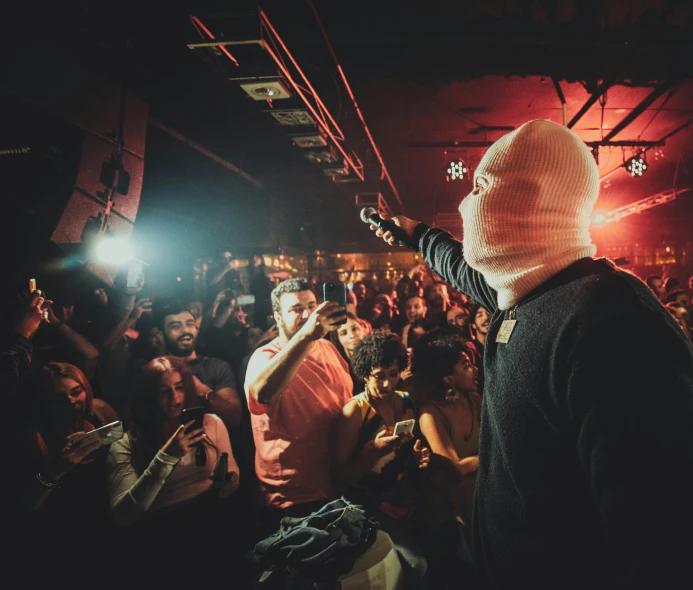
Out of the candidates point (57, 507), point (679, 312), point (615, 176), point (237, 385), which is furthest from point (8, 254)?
point (615, 176)

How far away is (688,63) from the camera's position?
17.7 ft

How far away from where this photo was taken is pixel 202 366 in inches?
157

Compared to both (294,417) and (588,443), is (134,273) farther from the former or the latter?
(588,443)

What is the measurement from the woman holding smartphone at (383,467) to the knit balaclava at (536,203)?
5.52ft

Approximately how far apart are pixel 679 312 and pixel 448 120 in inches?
193

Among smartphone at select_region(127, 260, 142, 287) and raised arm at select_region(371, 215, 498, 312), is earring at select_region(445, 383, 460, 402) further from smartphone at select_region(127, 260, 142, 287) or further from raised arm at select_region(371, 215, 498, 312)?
smartphone at select_region(127, 260, 142, 287)

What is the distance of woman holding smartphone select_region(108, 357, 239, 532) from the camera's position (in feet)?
7.65

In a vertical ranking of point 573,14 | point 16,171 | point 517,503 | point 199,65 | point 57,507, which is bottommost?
point 57,507

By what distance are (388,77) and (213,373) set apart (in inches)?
192

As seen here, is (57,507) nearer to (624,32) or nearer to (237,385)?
(237,385)

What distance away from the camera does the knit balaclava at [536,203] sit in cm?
97

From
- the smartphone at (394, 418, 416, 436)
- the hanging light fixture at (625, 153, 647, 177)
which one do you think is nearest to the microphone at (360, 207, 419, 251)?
the smartphone at (394, 418, 416, 436)

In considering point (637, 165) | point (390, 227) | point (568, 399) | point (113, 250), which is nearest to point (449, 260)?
point (390, 227)

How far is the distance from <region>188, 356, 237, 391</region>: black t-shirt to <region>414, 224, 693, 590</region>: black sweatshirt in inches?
127
